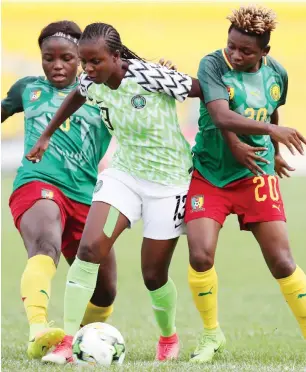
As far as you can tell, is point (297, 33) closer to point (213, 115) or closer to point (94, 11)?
point (94, 11)

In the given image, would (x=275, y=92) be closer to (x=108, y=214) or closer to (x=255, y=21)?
(x=255, y=21)

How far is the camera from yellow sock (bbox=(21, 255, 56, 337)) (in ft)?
18.8

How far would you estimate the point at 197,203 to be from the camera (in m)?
5.82

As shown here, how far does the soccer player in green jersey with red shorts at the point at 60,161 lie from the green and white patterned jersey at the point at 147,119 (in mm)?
589

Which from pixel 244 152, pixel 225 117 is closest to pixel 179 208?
pixel 244 152

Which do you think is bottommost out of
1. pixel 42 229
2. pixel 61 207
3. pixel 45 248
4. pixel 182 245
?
pixel 182 245

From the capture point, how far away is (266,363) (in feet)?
18.5

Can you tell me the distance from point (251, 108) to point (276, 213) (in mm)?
632

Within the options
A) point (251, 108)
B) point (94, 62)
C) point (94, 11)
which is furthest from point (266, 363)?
point (94, 11)

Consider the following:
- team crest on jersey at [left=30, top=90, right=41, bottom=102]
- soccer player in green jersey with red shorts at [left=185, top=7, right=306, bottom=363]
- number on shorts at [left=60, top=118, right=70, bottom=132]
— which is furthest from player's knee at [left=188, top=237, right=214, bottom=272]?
team crest on jersey at [left=30, top=90, right=41, bottom=102]

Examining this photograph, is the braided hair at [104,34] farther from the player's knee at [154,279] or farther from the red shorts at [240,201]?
the player's knee at [154,279]

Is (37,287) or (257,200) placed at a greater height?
(257,200)

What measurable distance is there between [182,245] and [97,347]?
8.25m

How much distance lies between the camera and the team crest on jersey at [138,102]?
574 cm
